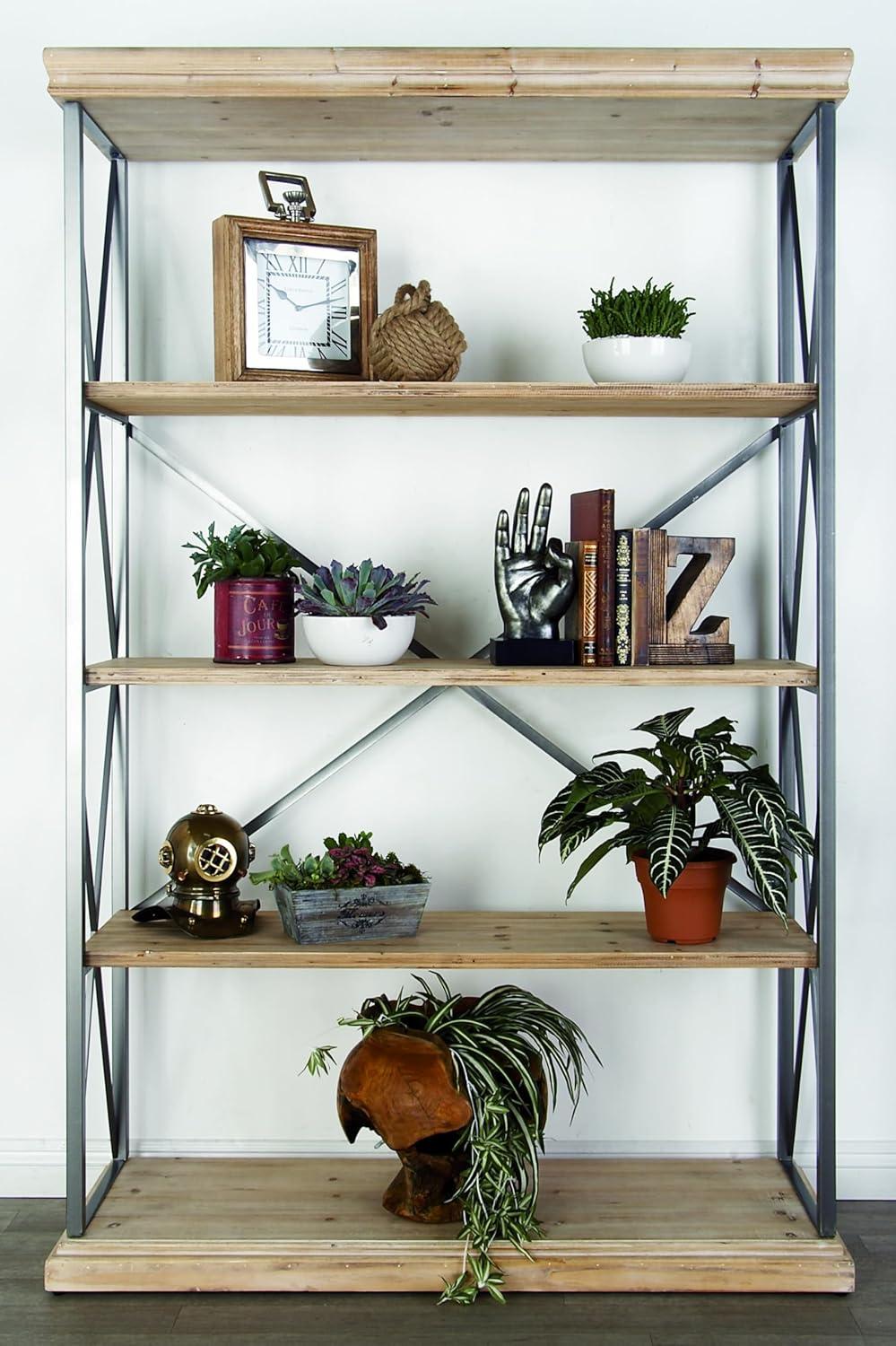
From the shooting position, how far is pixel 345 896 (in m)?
2.18

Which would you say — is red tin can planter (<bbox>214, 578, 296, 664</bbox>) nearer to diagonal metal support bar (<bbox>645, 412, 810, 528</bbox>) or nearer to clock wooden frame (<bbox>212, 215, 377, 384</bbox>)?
clock wooden frame (<bbox>212, 215, 377, 384</bbox>)

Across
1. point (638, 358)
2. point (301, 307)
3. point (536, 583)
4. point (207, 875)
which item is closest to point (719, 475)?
point (638, 358)

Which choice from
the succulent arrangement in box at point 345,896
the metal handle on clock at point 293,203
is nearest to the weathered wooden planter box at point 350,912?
the succulent arrangement in box at point 345,896

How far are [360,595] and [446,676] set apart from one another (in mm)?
203

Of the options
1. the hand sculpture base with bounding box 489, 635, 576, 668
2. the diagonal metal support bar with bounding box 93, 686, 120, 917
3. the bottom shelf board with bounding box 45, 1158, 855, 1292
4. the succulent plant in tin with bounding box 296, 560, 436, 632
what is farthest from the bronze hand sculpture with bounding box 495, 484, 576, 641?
the bottom shelf board with bounding box 45, 1158, 855, 1292

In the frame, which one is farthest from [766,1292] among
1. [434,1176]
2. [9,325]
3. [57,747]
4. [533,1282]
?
[9,325]

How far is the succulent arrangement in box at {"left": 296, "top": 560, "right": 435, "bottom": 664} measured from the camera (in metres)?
2.15

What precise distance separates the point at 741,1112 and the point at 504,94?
1870mm

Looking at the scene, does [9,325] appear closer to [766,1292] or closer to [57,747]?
→ [57,747]

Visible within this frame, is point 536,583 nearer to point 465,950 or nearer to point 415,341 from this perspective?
point 415,341

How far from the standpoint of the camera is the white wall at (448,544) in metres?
2.42

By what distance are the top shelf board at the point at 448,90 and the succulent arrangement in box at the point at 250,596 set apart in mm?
684

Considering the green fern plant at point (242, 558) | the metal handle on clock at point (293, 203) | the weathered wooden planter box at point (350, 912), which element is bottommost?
the weathered wooden planter box at point (350, 912)

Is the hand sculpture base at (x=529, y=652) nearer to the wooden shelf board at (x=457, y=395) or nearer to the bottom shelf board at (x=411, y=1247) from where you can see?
the wooden shelf board at (x=457, y=395)
